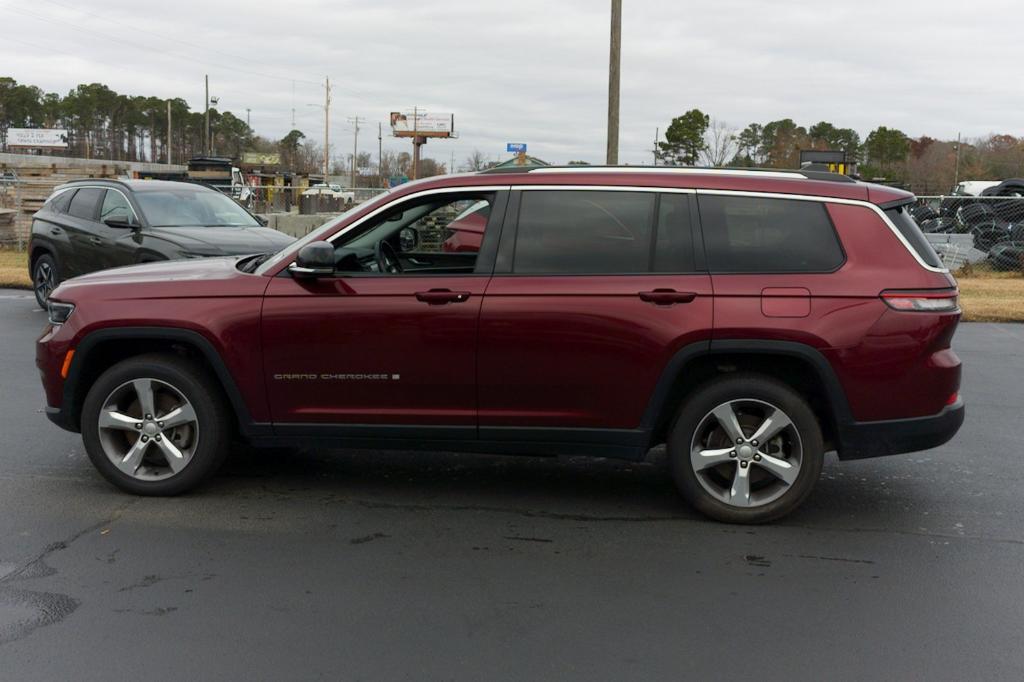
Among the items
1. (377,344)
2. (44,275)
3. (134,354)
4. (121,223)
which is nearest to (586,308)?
(377,344)

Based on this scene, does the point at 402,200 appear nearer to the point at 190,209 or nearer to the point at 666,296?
the point at 666,296

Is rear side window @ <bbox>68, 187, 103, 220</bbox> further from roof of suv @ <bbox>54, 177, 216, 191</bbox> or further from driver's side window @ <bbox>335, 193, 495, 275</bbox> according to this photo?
driver's side window @ <bbox>335, 193, 495, 275</bbox>

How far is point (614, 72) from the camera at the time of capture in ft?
64.0

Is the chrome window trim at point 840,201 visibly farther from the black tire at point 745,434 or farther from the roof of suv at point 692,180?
the black tire at point 745,434

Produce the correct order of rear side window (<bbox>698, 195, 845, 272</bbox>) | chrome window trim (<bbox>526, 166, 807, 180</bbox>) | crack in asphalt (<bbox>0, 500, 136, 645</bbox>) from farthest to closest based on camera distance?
chrome window trim (<bbox>526, 166, 807, 180</bbox>) → rear side window (<bbox>698, 195, 845, 272</bbox>) → crack in asphalt (<bbox>0, 500, 136, 645</bbox>)

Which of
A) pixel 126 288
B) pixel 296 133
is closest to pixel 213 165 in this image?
pixel 126 288

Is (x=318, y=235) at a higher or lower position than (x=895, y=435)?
higher

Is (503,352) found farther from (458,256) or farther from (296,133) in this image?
(296,133)

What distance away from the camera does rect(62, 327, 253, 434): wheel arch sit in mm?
5434

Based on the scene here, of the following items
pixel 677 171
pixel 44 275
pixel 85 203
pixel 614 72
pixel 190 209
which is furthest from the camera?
pixel 614 72

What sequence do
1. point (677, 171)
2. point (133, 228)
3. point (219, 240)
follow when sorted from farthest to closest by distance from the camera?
point (133, 228) < point (219, 240) < point (677, 171)

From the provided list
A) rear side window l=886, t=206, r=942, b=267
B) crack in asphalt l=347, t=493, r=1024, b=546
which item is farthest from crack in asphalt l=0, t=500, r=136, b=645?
rear side window l=886, t=206, r=942, b=267

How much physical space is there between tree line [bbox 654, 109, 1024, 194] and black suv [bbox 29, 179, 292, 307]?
35.9m

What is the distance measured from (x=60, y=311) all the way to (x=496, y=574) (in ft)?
9.95
